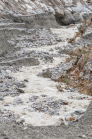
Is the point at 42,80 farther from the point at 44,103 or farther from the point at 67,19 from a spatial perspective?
the point at 67,19

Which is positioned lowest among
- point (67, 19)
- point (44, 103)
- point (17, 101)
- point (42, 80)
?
point (67, 19)

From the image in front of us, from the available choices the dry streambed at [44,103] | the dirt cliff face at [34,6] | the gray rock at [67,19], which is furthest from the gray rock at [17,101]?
the gray rock at [67,19]

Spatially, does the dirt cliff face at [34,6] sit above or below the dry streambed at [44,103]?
below

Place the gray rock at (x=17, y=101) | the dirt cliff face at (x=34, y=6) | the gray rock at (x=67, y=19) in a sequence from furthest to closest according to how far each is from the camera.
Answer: the gray rock at (x=67, y=19) → the dirt cliff face at (x=34, y=6) → the gray rock at (x=17, y=101)

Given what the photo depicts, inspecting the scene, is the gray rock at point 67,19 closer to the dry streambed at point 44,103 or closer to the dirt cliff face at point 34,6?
the dirt cliff face at point 34,6

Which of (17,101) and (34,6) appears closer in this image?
(17,101)

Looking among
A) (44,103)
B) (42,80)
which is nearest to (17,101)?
(44,103)

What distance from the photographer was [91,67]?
798cm

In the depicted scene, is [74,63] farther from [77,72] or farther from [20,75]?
[20,75]

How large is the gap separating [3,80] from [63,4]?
18964 mm

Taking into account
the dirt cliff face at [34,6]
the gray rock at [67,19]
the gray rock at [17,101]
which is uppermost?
the gray rock at [17,101]

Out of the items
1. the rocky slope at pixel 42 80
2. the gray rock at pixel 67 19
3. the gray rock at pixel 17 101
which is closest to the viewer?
the rocky slope at pixel 42 80

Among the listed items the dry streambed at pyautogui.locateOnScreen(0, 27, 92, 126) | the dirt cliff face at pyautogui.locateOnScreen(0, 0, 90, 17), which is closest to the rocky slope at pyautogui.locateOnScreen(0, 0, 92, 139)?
the dry streambed at pyautogui.locateOnScreen(0, 27, 92, 126)

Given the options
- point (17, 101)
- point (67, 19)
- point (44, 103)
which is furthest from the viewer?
point (67, 19)
